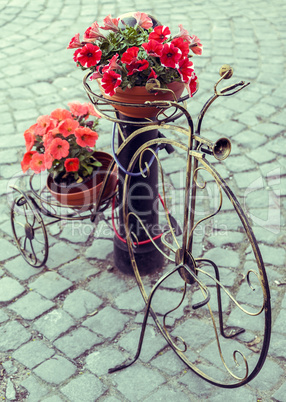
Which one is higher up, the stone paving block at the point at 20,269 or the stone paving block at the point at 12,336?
the stone paving block at the point at 20,269

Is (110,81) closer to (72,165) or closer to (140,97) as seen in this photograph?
(140,97)

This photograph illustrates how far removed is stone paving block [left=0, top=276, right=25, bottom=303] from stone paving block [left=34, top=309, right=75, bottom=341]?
274mm

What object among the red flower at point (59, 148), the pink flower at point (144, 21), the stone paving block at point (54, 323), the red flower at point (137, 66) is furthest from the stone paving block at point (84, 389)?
the pink flower at point (144, 21)

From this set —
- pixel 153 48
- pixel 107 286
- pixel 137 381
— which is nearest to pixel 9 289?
pixel 107 286

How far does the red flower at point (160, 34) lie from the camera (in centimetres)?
215

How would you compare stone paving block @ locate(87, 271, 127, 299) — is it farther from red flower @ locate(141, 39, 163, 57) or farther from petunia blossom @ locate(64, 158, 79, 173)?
red flower @ locate(141, 39, 163, 57)

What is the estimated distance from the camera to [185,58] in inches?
84.6

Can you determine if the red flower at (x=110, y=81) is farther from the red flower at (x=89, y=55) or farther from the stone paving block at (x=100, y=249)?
the stone paving block at (x=100, y=249)

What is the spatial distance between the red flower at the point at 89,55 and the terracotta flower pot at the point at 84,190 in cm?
79

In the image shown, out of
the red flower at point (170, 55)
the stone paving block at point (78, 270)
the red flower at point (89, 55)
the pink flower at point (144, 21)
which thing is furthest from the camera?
the stone paving block at point (78, 270)

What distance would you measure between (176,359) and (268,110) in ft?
9.61

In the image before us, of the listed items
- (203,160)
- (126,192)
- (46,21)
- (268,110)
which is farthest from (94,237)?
(46,21)

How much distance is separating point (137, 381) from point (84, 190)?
114cm

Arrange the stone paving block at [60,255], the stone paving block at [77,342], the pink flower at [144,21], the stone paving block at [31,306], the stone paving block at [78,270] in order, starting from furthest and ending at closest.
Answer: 1. the stone paving block at [60,255]
2. the stone paving block at [78,270]
3. the stone paving block at [31,306]
4. the stone paving block at [77,342]
5. the pink flower at [144,21]
